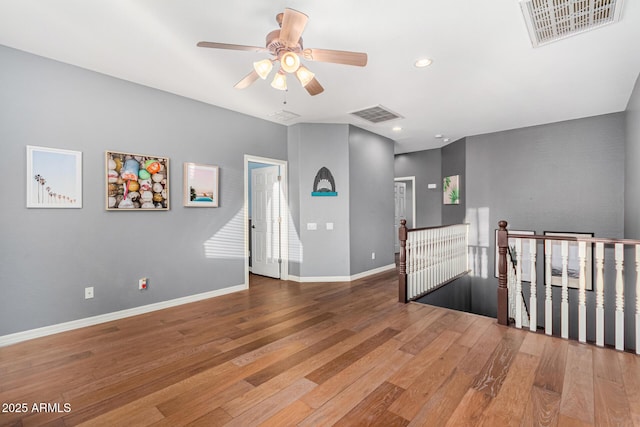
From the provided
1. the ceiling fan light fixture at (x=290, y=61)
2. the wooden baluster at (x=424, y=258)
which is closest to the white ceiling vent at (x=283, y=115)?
the ceiling fan light fixture at (x=290, y=61)

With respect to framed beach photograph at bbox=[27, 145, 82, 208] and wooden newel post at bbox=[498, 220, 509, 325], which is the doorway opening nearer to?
wooden newel post at bbox=[498, 220, 509, 325]

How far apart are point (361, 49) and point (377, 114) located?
194cm

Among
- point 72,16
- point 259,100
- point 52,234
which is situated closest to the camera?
point 72,16

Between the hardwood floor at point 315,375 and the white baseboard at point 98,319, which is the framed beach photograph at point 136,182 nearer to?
the white baseboard at point 98,319

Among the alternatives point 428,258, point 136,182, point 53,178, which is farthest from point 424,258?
point 53,178

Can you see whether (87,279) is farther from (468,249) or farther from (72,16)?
(468,249)

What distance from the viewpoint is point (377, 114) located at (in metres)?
4.69

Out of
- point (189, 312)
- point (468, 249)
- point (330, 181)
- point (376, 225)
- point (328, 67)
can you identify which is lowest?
point (189, 312)

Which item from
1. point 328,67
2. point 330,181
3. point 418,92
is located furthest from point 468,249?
point 328,67

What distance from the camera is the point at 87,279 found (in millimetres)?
3236

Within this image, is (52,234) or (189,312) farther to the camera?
(189,312)

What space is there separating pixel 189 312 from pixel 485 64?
14.6ft

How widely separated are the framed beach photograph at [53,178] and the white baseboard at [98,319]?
125cm

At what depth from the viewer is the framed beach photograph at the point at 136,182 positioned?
134 inches
